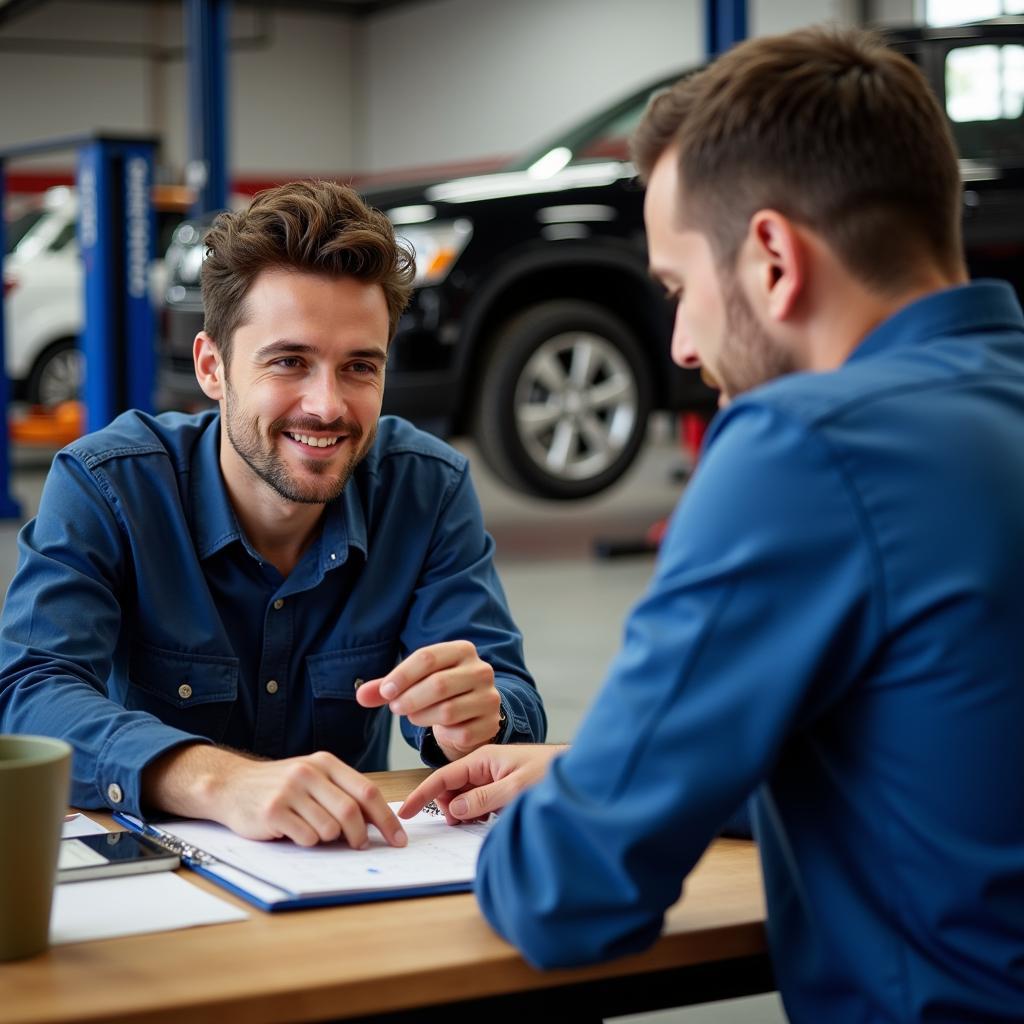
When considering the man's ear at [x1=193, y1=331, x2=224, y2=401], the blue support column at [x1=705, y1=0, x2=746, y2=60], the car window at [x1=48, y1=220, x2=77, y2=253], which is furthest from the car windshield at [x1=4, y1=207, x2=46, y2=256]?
the man's ear at [x1=193, y1=331, x2=224, y2=401]

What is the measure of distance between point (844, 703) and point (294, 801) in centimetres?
48

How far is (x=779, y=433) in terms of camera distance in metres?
0.95

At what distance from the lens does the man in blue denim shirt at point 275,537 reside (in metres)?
1.78

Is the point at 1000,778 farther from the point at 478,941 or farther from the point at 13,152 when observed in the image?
the point at 13,152

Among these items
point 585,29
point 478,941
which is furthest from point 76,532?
point 585,29

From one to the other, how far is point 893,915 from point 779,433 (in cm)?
30

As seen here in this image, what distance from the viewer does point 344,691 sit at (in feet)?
6.32

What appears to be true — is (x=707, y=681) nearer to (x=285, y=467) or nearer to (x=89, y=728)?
(x=89, y=728)

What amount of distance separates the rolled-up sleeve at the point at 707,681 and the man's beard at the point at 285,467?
95 cm

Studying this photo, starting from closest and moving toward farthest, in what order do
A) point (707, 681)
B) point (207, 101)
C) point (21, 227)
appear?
point (707, 681)
point (207, 101)
point (21, 227)

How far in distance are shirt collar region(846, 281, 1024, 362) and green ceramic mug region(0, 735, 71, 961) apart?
574mm

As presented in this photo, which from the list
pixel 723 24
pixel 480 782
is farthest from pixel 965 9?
pixel 480 782

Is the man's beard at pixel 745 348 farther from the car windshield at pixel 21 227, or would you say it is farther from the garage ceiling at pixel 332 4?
the garage ceiling at pixel 332 4

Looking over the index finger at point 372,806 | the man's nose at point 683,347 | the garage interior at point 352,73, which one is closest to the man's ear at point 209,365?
the index finger at point 372,806
